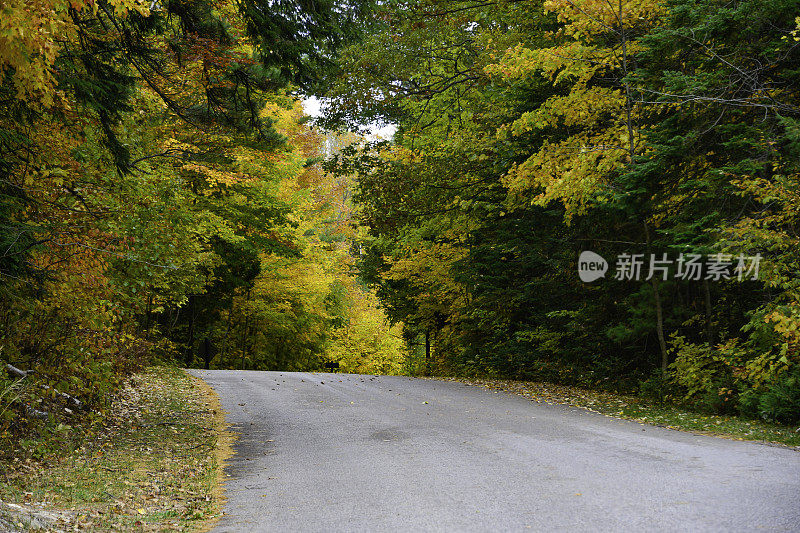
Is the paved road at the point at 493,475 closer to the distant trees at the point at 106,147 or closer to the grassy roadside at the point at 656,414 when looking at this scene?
the grassy roadside at the point at 656,414

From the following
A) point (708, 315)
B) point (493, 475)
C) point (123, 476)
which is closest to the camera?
point (493, 475)

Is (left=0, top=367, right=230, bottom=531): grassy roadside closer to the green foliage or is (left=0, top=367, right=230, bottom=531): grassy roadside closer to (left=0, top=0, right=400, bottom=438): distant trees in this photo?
(left=0, top=0, right=400, bottom=438): distant trees

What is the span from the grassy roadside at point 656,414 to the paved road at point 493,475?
618mm

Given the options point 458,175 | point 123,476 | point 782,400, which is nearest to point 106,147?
point 123,476

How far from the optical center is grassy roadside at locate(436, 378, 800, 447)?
894 centimetres

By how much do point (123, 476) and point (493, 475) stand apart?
12.6 ft

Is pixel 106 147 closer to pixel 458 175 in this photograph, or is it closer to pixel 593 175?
pixel 593 175

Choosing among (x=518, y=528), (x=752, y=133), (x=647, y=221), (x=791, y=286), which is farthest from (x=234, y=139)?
(x=518, y=528)

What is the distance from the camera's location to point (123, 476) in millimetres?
6738

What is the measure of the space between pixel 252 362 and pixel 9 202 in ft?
77.4

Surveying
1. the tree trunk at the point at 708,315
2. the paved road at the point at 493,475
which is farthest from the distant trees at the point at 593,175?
the paved road at the point at 493,475

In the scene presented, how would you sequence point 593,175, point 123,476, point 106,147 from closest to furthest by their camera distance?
point 123,476 < point 106,147 < point 593,175

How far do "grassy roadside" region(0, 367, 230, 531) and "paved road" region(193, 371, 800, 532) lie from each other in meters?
0.39

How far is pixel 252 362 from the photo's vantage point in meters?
29.4
